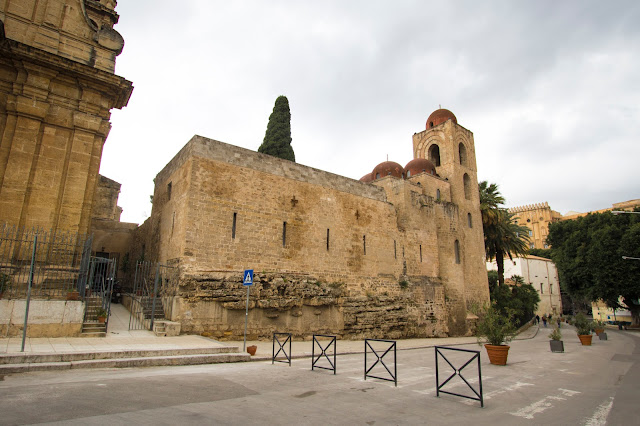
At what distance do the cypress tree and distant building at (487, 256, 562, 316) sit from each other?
33.9 m

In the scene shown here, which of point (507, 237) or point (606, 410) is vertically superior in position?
point (507, 237)

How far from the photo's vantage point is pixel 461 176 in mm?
26266

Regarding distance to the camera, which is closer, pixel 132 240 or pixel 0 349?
pixel 0 349

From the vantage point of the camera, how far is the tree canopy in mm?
29219

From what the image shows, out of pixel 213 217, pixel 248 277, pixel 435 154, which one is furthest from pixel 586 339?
pixel 213 217

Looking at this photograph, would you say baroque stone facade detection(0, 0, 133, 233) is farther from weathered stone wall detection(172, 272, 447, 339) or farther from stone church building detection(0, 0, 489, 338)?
weathered stone wall detection(172, 272, 447, 339)

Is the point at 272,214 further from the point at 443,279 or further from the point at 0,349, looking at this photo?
the point at 443,279

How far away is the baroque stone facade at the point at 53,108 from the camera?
11.0 meters

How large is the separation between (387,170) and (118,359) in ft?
65.9

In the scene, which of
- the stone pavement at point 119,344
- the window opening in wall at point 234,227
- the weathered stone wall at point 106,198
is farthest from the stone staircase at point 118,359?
the weathered stone wall at point 106,198

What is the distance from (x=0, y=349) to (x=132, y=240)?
13.9 meters


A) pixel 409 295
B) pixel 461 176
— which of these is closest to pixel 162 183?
pixel 409 295

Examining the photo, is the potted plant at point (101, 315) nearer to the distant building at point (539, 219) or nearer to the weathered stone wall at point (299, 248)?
the weathered stone wall at point (299, 248)

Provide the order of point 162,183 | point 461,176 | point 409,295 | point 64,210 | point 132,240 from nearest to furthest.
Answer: point 64,210 < point 162,183 < point 409,295 < point 132,240 < point 461,176
